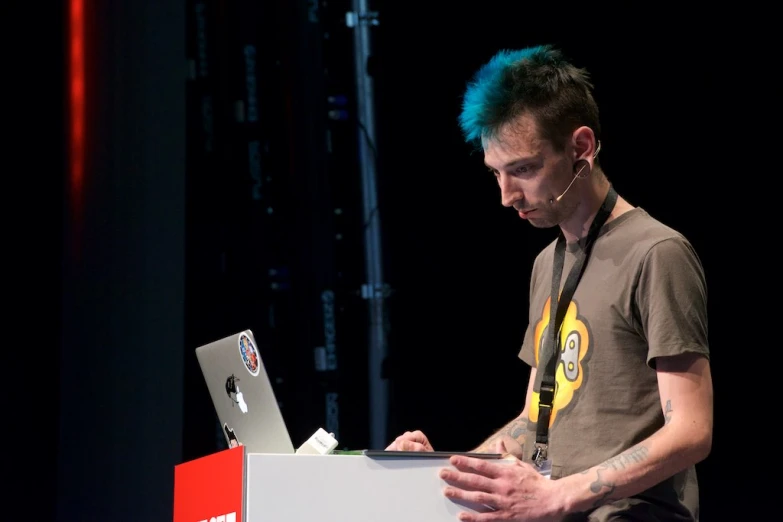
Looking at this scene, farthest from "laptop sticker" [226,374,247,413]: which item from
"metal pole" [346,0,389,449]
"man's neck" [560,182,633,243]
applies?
"metal pole" [346,0,389,449]

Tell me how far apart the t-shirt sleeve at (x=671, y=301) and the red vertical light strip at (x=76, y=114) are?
2.75 m

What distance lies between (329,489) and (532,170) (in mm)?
842

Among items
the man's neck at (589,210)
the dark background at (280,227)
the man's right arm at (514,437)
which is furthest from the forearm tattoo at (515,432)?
the dark background at (280,227)

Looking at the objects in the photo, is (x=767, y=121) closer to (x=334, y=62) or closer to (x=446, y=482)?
(x=334, y=62)

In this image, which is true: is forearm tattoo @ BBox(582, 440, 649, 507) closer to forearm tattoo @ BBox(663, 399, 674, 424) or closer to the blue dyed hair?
forearm tattoo @ BBox(663, 399, 674, 424)

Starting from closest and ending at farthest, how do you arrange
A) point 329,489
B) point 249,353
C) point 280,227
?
point 329,489 < point 249,353 < point 280,227

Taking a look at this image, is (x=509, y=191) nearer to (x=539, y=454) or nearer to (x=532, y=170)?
(x=532, y=170)

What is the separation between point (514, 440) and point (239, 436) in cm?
67

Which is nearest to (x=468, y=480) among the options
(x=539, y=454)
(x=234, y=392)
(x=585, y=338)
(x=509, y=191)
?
(x=539, y=454)

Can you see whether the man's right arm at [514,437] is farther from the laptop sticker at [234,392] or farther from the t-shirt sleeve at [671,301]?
the laptop sticker at [234,392]

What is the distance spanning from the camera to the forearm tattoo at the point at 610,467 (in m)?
1.71

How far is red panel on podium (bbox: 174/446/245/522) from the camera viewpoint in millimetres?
1608

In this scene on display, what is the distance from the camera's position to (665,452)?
172 cm

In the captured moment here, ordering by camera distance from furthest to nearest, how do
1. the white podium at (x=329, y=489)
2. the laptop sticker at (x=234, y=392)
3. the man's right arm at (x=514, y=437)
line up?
1. the man's right arm at (x=514, y=437)
2. the laptop sticker at (x=234, y=392)
3. the white podium at (x=329, y=489)
